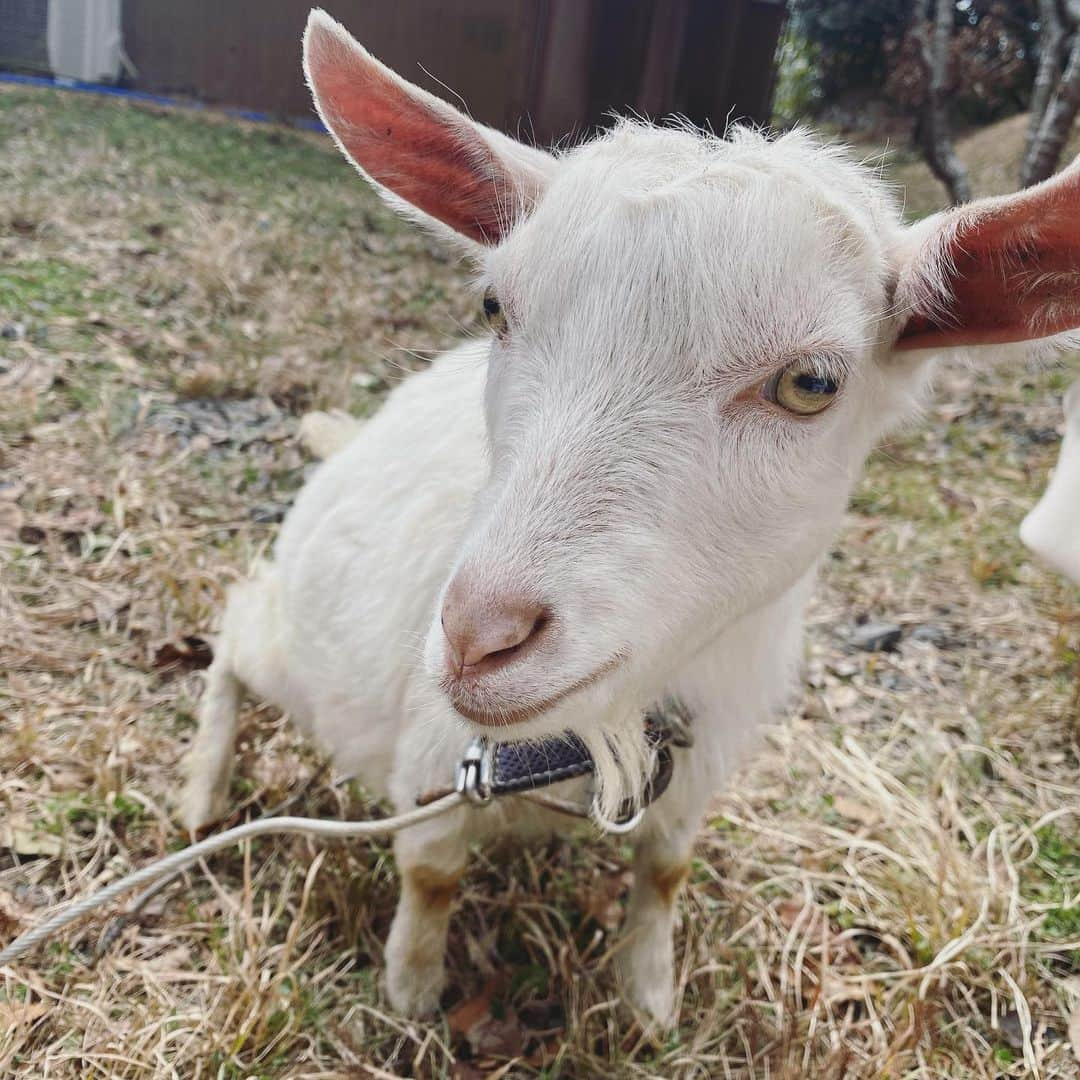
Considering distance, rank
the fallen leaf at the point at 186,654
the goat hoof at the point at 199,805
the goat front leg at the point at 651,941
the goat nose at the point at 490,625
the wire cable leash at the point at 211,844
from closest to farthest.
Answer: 1. the goat nose at the point at 490,625
2. the wire cable leash at the point at 211,844
3. the goat front leg at the point at 651,941
4. the goat hoof at the point at 199,805
5. the fallen leaf at the point at 186,654

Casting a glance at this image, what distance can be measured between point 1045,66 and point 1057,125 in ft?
1.97

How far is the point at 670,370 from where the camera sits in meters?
1.18

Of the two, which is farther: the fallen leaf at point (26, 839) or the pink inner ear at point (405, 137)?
the fallen leaf at point (26, 839)

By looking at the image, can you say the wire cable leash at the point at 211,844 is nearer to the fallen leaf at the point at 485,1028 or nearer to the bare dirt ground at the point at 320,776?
the bare dirt ground at the point at 320,776

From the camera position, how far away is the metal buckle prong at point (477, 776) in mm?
1569

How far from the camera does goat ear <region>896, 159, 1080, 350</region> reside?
114 cm

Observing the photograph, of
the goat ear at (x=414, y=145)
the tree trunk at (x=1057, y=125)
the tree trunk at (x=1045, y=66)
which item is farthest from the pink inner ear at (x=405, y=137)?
the tree trunk at (x=1045, y=66)

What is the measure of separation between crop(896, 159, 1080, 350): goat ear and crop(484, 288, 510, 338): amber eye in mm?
616

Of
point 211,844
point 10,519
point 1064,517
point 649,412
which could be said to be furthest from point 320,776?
point 1064,517

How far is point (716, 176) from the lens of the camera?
1235 millimetres

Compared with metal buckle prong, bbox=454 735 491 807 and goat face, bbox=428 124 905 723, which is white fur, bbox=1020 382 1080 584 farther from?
metal buckle prong, bbox=454 735 491 807

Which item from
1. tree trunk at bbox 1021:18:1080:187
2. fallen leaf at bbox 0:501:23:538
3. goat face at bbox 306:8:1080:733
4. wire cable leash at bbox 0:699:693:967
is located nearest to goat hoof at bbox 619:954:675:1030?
wire cable leash at bbox 0:699:693:967

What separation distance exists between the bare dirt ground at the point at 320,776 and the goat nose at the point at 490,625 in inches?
48.3

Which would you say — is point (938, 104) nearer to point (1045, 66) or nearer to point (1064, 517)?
point (1045, 66)
